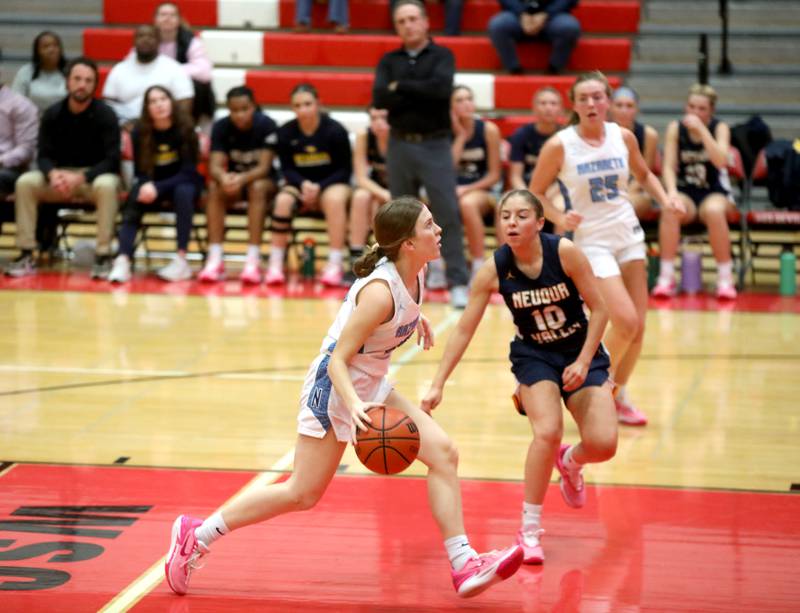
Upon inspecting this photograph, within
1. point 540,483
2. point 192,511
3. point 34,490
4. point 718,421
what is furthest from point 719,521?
point 34,490

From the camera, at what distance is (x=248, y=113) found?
1109cm

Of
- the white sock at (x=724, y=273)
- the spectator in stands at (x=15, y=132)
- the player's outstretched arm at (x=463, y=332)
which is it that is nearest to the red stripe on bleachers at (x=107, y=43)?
the spectator in stands at (x=15, y=132)

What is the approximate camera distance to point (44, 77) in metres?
12.1

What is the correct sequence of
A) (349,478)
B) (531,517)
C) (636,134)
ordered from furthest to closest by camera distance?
(636,134)
(349,478)
(531,517)

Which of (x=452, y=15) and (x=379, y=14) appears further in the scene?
(x=379, y=14)

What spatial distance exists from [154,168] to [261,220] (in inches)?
40.9

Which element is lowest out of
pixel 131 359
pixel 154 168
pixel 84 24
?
pixel 131 359

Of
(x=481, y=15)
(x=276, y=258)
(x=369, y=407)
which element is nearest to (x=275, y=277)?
(x=276, y=258)

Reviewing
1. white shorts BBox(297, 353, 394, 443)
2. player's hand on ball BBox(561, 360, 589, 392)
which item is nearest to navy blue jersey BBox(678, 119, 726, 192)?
player's hand on ball BBox(561, 360, 589, 392)

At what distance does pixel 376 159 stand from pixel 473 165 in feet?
2.78

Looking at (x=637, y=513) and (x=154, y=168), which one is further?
(x=154, y=168)

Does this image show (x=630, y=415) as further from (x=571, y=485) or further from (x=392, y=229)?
(x=392, y=229)

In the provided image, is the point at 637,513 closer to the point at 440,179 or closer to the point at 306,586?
the point at 306,586

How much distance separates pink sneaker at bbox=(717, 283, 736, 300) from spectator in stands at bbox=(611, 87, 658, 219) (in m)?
0.87
